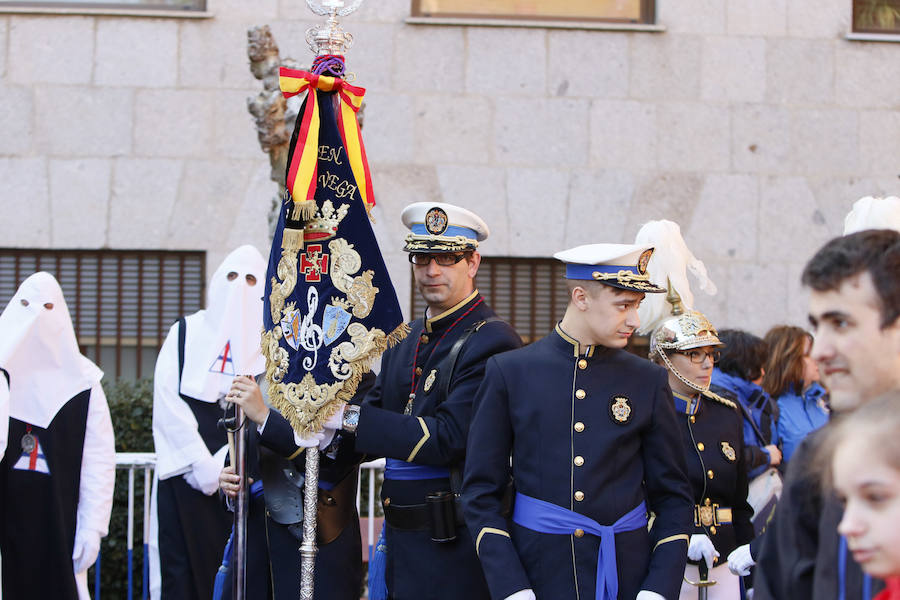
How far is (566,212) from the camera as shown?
9.57 metres

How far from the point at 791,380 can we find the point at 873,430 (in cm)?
506

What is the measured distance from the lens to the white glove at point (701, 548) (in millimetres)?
4844

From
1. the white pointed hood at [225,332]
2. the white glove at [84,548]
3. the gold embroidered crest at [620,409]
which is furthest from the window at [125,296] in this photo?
the gold embroidered crest at [620,409]

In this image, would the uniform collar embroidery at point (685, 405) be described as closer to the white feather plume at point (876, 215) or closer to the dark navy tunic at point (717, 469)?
the dark navy tunic at point (717, 469)

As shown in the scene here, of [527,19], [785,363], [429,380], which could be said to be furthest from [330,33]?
[527,19]

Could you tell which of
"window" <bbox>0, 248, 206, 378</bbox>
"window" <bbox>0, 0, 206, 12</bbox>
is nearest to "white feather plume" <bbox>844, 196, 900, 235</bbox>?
"window" <bbox>0, 248, 206, 378</bbox>

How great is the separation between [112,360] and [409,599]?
19.6 feet

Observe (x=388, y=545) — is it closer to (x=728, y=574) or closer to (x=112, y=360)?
(x=728, y=574)

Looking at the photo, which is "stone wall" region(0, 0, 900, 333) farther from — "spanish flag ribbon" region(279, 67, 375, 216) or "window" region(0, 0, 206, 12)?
"spanish flag ribbon" region(279, 67, 375, 216)

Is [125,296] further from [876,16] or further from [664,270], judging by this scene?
[876,16]

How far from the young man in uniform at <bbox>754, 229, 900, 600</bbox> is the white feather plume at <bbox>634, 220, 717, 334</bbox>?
10.9 feet

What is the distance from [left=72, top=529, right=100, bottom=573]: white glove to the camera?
5.59 metres

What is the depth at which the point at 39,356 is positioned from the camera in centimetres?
575

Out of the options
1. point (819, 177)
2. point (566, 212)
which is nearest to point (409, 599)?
point (566, 212)
